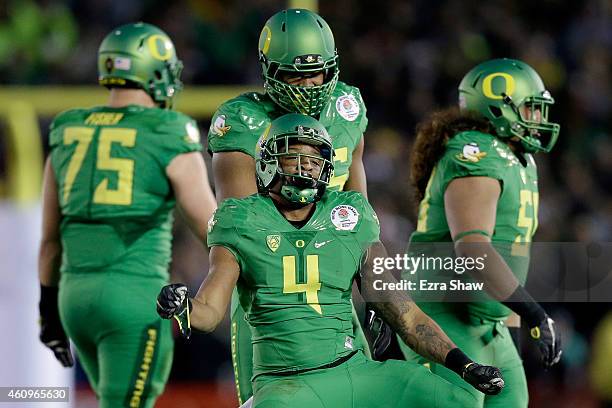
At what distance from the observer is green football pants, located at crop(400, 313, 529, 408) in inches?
190

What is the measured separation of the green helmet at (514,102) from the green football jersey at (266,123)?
0.62m

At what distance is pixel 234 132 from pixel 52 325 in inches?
56.2

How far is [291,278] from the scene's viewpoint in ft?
13.1

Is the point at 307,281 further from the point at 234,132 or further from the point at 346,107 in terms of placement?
the point at 346,107

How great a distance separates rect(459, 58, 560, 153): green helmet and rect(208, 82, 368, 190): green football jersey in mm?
623

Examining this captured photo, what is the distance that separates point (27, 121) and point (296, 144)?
3.48m

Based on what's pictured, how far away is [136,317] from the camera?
16.7ft

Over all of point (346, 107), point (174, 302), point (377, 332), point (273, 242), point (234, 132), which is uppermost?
point (346, 107)

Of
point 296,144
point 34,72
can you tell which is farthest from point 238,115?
point 34,72

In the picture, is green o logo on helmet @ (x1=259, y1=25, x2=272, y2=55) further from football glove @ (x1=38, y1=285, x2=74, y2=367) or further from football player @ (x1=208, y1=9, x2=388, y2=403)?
football glove @ (x1=38, y1=285, x2=74, y2=367)

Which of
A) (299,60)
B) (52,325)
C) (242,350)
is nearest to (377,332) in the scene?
(242,350)

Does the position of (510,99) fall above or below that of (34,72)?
below

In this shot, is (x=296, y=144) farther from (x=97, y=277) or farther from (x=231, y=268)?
(x=97, y=277)

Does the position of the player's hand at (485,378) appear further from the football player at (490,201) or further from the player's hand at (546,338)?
the player's hand at (546,338)
